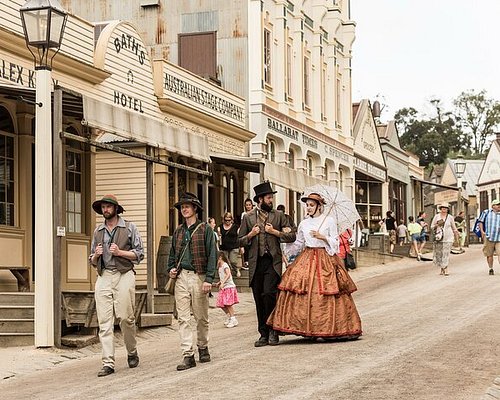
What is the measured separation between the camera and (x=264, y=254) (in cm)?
1373

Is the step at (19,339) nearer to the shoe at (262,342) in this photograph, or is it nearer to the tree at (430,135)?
the shoe at (262,342)

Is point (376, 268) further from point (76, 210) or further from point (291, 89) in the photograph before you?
point (76, 210)

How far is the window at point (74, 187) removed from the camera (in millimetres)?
19969

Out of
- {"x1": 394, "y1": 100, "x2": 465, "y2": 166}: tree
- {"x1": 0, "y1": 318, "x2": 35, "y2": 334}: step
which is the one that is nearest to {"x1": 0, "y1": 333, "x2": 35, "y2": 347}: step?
{"x1": 0, "y1": 318, "x2": 35, "y2": 334}: step

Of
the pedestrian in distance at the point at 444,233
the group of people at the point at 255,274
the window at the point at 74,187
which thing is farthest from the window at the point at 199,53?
the group of people at the point at 255,274

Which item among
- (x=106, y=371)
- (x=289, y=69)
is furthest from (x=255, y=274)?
(x=289, y=69)

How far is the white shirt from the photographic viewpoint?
536 inches

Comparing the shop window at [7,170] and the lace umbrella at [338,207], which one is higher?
the shop window at [7,170]

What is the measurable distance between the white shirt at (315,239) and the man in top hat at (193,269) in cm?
177

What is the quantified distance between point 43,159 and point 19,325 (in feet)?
7.11

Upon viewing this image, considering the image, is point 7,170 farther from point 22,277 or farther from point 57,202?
point 57,202

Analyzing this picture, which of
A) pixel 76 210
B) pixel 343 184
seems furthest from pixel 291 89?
pixel 76 210

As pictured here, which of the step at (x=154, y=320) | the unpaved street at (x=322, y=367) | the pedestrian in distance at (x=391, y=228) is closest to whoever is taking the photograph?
the unpaved street at (x=322, y=367)

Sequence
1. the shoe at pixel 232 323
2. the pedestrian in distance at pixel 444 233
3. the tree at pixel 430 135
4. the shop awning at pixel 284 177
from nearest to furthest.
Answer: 1. the shoe at pixel 232 323
2. the shop awning at pixel 284 177
3. the pedestrian in distance at pixel 444 233
4. the tree at pixel 430 135
